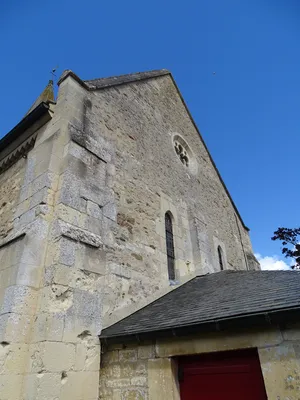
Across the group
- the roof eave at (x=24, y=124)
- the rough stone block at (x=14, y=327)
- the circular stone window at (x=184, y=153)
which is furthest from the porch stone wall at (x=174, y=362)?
the circular stone window at (x=184, y=153)

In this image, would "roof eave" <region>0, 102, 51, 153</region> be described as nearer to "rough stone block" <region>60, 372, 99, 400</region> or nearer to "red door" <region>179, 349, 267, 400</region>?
"rough stone block" <region>60, 372, 99, 400</region>

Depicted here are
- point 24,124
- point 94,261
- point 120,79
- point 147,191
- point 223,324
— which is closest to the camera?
point 223,324

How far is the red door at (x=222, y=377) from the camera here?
3.08 meters

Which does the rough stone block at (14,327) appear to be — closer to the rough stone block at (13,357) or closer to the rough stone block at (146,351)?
the rough stone block at (13,357)

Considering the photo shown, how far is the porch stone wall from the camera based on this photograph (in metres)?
2.77

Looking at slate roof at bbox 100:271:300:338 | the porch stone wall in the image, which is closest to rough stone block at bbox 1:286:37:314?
slate roof at bbox 100:271:300:338

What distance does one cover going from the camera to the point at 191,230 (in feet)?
24.3

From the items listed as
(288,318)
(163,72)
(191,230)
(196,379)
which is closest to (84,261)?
(196,379)

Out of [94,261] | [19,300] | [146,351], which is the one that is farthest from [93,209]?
[146,351]

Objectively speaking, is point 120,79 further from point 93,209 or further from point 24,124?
point 93,209

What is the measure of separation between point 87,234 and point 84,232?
0.06 m

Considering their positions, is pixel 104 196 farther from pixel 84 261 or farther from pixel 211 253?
pixel 211 253

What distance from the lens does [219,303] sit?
374cm

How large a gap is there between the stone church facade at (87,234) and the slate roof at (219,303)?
0.89 ft
